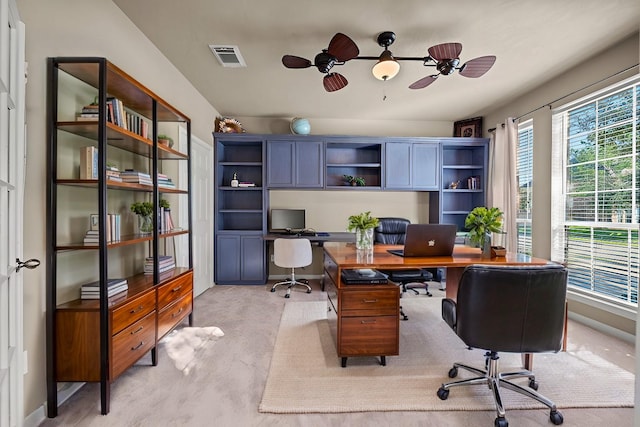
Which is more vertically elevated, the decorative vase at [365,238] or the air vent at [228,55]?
the air vent at [228,55]

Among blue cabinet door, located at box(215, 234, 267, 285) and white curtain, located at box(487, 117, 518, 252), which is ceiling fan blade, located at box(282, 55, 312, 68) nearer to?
blue cabinet door, located at box(215, 234, 267, 285)

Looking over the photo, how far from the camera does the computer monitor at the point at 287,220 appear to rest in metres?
4.42

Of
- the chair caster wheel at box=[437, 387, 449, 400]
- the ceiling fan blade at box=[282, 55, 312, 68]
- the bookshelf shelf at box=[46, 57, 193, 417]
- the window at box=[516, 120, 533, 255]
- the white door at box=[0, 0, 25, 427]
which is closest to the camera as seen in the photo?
the white door at box=[0, 0, 25, 427]

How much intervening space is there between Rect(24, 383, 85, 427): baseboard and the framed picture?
551 centimetres

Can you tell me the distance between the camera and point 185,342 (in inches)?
95.8

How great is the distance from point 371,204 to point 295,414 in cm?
355

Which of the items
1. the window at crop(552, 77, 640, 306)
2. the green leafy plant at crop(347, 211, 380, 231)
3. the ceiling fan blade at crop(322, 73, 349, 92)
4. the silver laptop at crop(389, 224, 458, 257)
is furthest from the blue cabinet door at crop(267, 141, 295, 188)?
the window at crop(552, 77, 640, 306)

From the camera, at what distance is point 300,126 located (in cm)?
434

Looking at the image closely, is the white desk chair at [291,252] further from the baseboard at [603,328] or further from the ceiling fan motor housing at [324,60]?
the baseboard at [603,328]

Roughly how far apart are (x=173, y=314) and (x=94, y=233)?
97cm

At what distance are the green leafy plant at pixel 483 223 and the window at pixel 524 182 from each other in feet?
6.48

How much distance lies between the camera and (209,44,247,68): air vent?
2.60 metres

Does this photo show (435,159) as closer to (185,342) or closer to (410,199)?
(410,199)

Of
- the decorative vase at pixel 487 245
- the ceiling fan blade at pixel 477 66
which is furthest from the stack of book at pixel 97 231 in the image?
the ceiling fan blade at pixel 477 66
